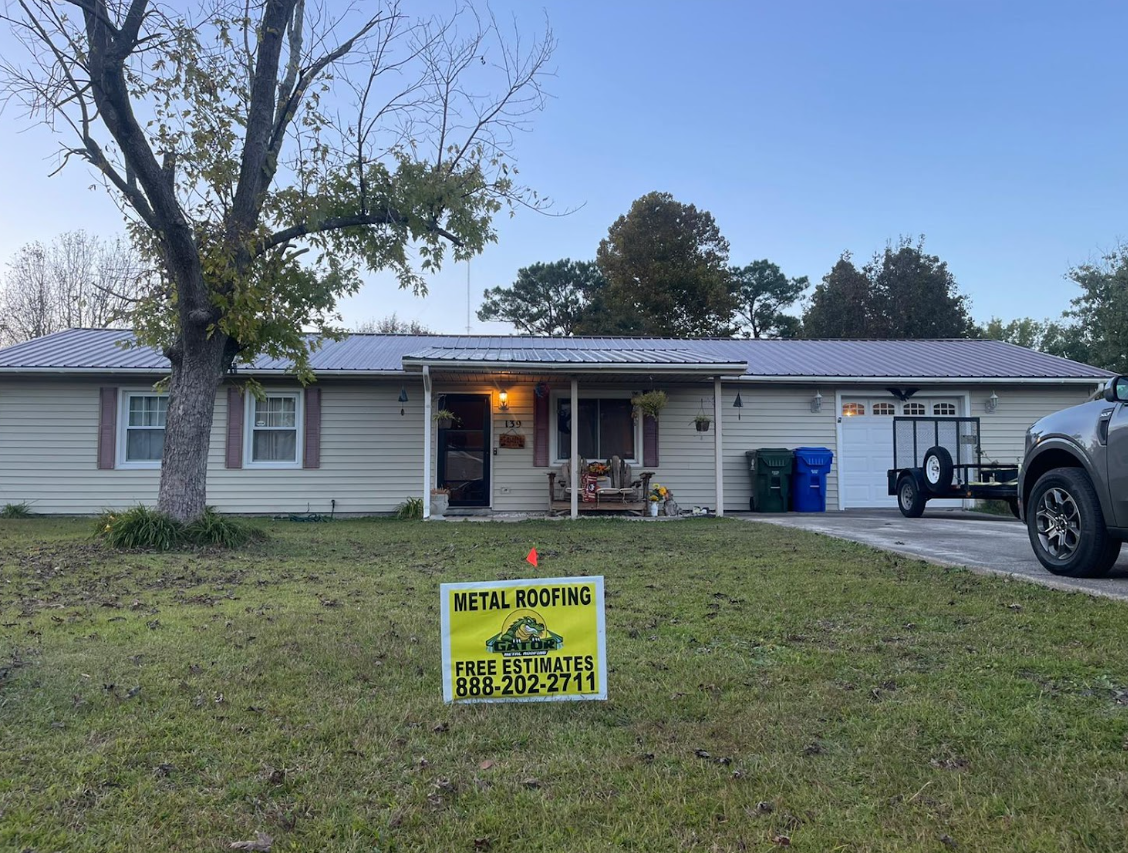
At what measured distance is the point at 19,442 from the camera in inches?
492

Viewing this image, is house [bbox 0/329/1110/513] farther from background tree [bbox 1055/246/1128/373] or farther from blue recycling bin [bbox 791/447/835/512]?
background tree [bbox 1055/246/1128/373]

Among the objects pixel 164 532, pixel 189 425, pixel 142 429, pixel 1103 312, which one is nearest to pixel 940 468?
pixel 189 425

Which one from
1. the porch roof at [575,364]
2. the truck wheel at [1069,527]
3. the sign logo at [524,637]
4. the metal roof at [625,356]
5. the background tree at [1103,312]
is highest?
the background tree at [1103,312]

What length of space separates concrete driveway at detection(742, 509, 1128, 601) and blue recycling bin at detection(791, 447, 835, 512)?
329 mm

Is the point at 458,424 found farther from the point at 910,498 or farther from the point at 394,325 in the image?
the point at 394,325

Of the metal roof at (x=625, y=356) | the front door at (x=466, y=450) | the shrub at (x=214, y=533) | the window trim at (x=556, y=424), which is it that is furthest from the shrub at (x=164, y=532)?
the window trim at (x=556, y=424)

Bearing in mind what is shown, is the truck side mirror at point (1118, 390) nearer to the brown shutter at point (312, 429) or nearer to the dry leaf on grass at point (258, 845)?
the dry leaf on grass at point (258, 845)

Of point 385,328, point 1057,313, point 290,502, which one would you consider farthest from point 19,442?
point 1057,313

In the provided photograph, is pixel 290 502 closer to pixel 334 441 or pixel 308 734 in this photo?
pixel 334 441

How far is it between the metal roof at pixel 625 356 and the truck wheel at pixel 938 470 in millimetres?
2919

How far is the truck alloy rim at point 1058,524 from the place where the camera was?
5.50m

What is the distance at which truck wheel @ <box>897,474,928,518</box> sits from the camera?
36.4 feet

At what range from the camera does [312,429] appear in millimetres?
12711

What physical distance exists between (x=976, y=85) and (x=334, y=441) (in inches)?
495
